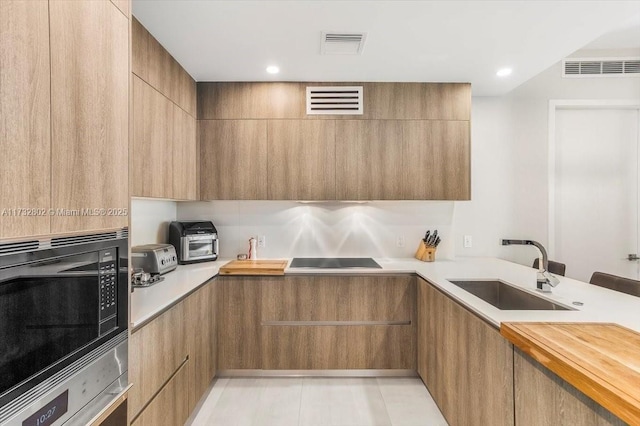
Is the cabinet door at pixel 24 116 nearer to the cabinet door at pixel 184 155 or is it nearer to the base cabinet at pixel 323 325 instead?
the cabinet door at pixel 184 155

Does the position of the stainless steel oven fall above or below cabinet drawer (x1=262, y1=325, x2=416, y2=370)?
above

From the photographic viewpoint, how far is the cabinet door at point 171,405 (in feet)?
4.99

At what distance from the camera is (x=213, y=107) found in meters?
2.96

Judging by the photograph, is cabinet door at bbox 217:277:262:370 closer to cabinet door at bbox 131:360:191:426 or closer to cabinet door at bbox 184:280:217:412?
cabinet door at bbox 184:280:217:412

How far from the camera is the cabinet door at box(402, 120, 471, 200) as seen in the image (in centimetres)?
298

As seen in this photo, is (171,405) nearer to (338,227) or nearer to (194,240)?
(194,240)

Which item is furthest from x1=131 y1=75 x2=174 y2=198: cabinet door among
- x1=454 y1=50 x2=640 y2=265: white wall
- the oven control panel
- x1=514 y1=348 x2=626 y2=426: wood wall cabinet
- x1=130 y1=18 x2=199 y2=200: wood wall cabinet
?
x1=454 y1=50 x2=640 y2=265: white wall

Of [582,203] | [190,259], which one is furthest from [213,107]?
[582,203]

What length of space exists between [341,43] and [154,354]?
6.91 feet

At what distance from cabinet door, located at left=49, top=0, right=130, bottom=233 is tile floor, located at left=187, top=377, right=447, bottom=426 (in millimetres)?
1653

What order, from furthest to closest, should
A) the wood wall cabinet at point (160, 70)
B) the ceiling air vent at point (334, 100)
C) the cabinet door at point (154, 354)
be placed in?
the ceiling air vent at point (334, 100)
the wood wall cabinet at point (160, 70)
the cabinet door at point (154, 354)

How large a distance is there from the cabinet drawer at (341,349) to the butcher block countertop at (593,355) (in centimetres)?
143

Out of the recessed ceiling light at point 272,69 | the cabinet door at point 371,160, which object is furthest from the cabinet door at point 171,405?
the recessed ceiling light at point 272,69

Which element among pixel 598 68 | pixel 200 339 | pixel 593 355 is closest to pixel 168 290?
pixel 200 339
